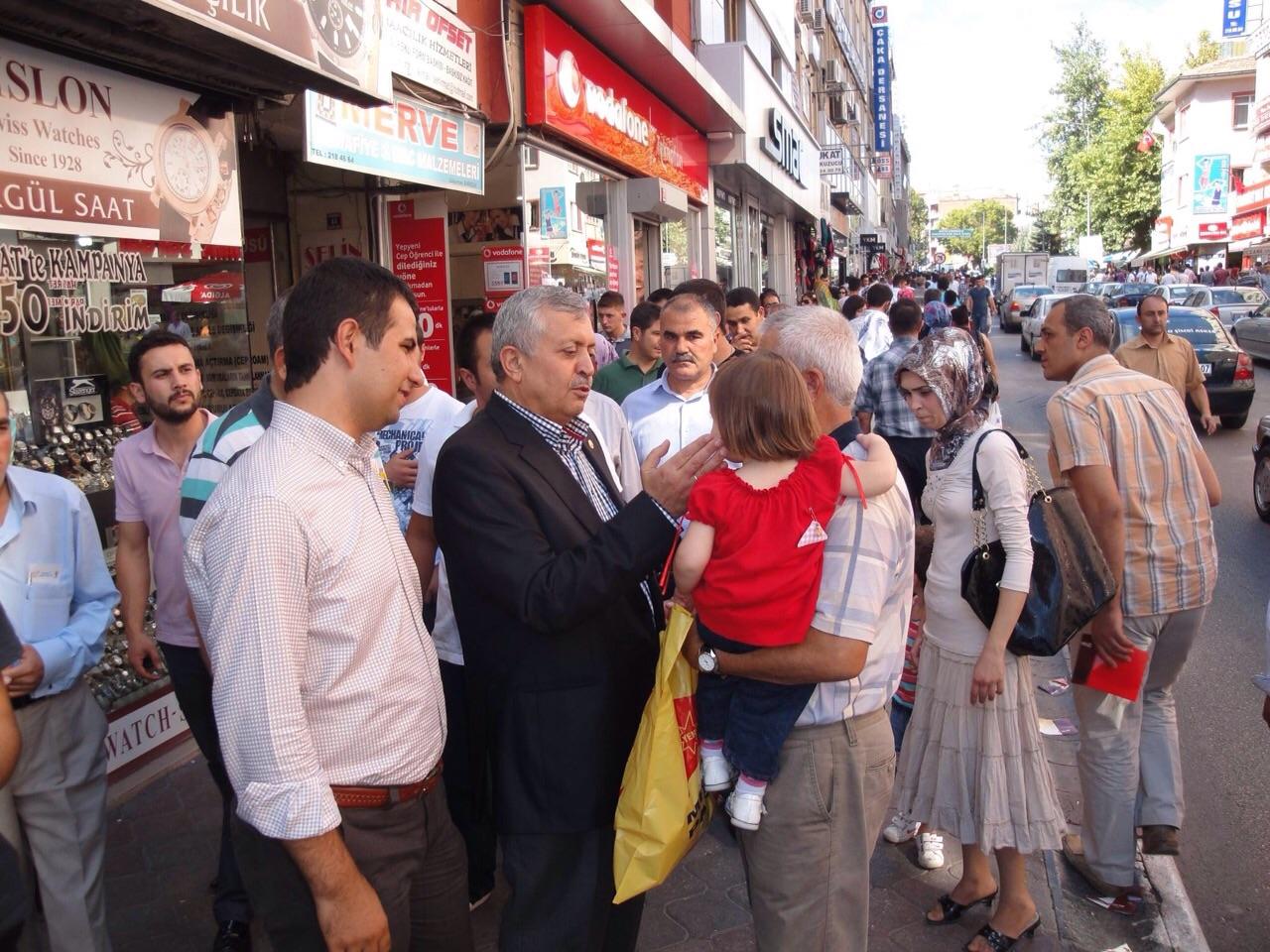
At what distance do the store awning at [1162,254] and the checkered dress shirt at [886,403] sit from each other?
182 ft

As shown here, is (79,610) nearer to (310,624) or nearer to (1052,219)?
(310,624)

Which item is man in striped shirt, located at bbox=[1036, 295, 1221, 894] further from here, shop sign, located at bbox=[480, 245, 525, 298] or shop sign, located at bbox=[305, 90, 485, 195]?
shop sign, located at bbox=[480, 245, 525, 298]

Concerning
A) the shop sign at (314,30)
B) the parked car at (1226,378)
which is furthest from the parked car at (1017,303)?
the shop sign at (314,30)

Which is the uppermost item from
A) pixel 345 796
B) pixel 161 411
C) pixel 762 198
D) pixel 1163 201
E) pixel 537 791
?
pixel 1163 201

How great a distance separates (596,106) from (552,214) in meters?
1.55

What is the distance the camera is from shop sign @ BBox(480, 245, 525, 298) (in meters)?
9.53

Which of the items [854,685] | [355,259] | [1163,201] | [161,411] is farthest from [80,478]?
[1163,201]

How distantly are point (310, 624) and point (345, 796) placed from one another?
0.37 m

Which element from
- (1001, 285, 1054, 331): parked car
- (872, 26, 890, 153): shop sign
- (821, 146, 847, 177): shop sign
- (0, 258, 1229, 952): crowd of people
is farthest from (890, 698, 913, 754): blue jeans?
(872, 26, 890, 153): shop sign

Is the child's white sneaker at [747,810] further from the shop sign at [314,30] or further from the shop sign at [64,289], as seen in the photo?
the shop sign at [64,289]

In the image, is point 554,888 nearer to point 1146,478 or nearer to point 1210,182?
point 1146,478

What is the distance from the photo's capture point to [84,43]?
4578mm

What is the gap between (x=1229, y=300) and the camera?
2653 cm

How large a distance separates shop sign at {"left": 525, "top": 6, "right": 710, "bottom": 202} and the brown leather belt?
7926mm
